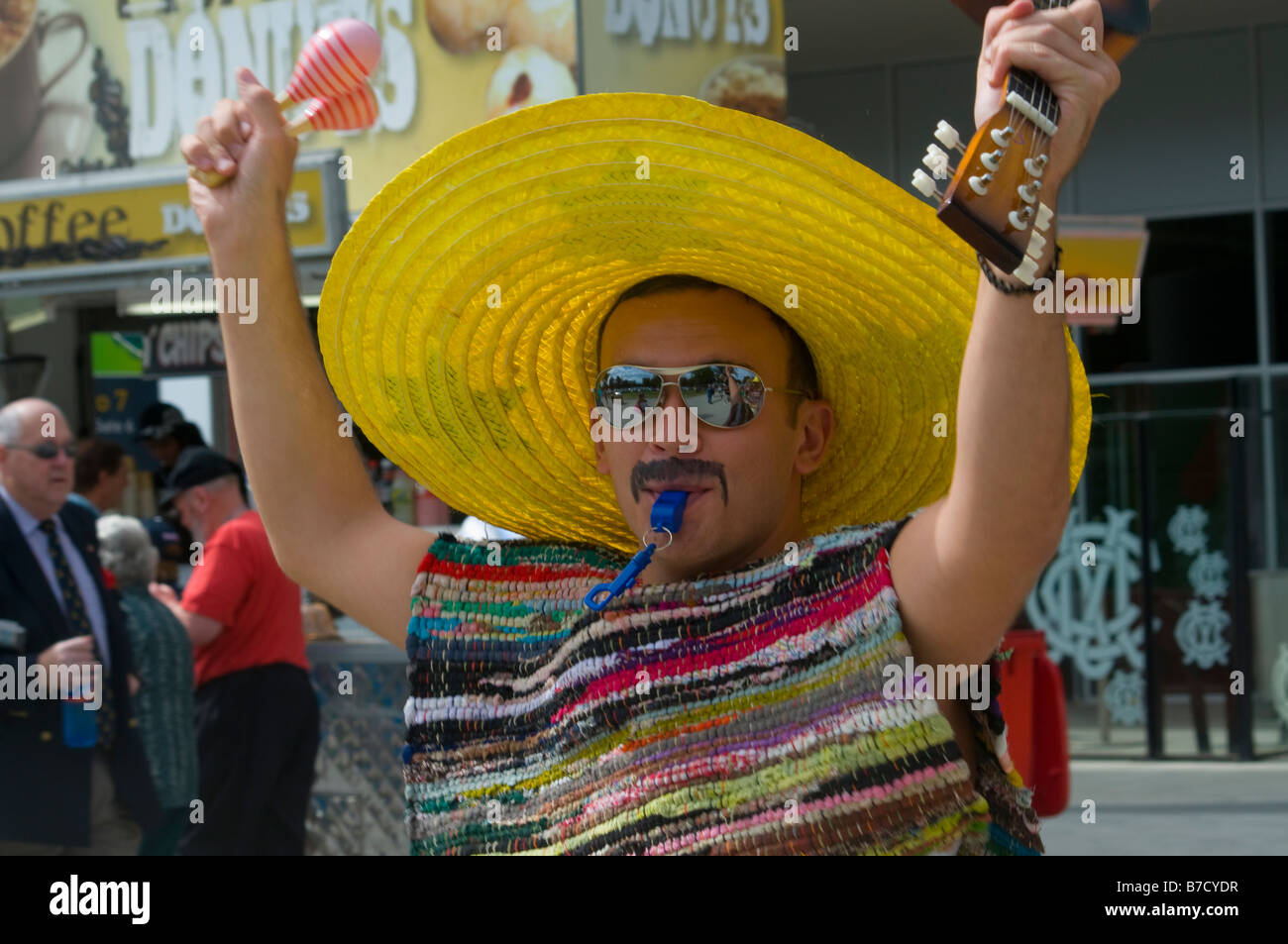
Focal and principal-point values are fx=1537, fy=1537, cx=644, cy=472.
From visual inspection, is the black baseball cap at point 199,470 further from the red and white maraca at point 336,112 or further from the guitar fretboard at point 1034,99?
the guitar fretboard at point 1034,99

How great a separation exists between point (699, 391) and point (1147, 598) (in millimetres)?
8381

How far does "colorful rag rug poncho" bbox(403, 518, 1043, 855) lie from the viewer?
5.69ft

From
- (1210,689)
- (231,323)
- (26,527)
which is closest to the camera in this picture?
(231,323)

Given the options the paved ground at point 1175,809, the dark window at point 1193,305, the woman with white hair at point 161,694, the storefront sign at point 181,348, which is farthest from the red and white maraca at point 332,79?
the dark window at point 1193,305

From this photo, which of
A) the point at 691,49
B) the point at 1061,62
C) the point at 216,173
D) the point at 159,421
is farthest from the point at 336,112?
the point at 159,421

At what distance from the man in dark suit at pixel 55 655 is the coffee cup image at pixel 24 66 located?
5125 millimetres

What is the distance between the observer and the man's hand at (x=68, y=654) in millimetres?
5023

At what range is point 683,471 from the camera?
75.8 inches

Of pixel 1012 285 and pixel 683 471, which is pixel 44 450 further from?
pixel 1012 285

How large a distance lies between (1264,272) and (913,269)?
1207 cm

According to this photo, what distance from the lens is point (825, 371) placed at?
2.23 meters

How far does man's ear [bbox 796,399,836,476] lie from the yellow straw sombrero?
8 cm
